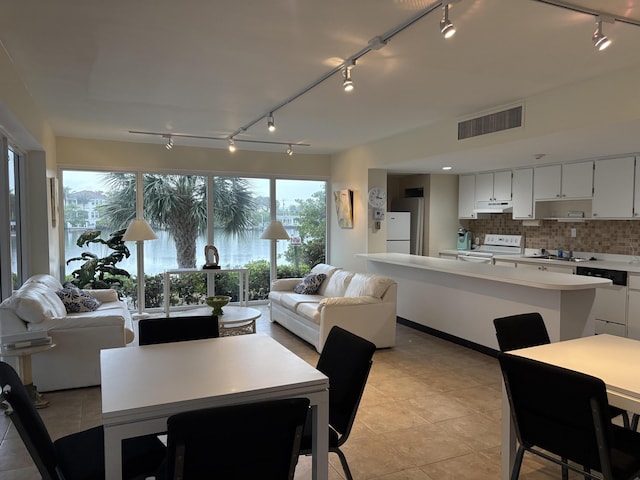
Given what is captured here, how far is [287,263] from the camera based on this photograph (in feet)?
25.5

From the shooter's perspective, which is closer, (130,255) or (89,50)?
(89,50)

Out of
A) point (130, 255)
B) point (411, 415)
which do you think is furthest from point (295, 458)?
point (130, 255)

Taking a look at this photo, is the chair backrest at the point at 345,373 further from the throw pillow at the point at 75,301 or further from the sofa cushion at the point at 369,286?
the throw pillow at the point at 75,301

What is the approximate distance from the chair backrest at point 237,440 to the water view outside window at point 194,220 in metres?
5.85

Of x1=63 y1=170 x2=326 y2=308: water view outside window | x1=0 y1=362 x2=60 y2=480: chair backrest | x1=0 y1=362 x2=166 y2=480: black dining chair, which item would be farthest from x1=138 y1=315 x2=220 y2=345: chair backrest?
x1=63 y1=170 x2=326 y2=308: water view outside window

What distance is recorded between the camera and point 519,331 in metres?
2.69

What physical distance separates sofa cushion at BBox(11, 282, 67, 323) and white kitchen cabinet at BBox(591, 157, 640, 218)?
20.1ft

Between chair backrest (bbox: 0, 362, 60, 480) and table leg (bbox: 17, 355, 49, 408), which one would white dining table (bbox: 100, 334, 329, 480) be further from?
table leg (bbox: 17, 355, 49, 408)

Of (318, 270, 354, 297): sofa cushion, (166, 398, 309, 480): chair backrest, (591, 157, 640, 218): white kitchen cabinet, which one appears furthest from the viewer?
(318, 270, 354, 297): sofa cushion

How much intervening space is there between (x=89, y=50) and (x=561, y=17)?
9.84 feet

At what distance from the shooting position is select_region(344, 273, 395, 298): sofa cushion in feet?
16.3

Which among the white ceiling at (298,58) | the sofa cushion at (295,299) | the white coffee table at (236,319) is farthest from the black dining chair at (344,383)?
the sofa cushion at (295,299)

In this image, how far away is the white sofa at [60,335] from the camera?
3.60m

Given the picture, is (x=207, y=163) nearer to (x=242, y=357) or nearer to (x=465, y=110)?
(x=465, y=110)
